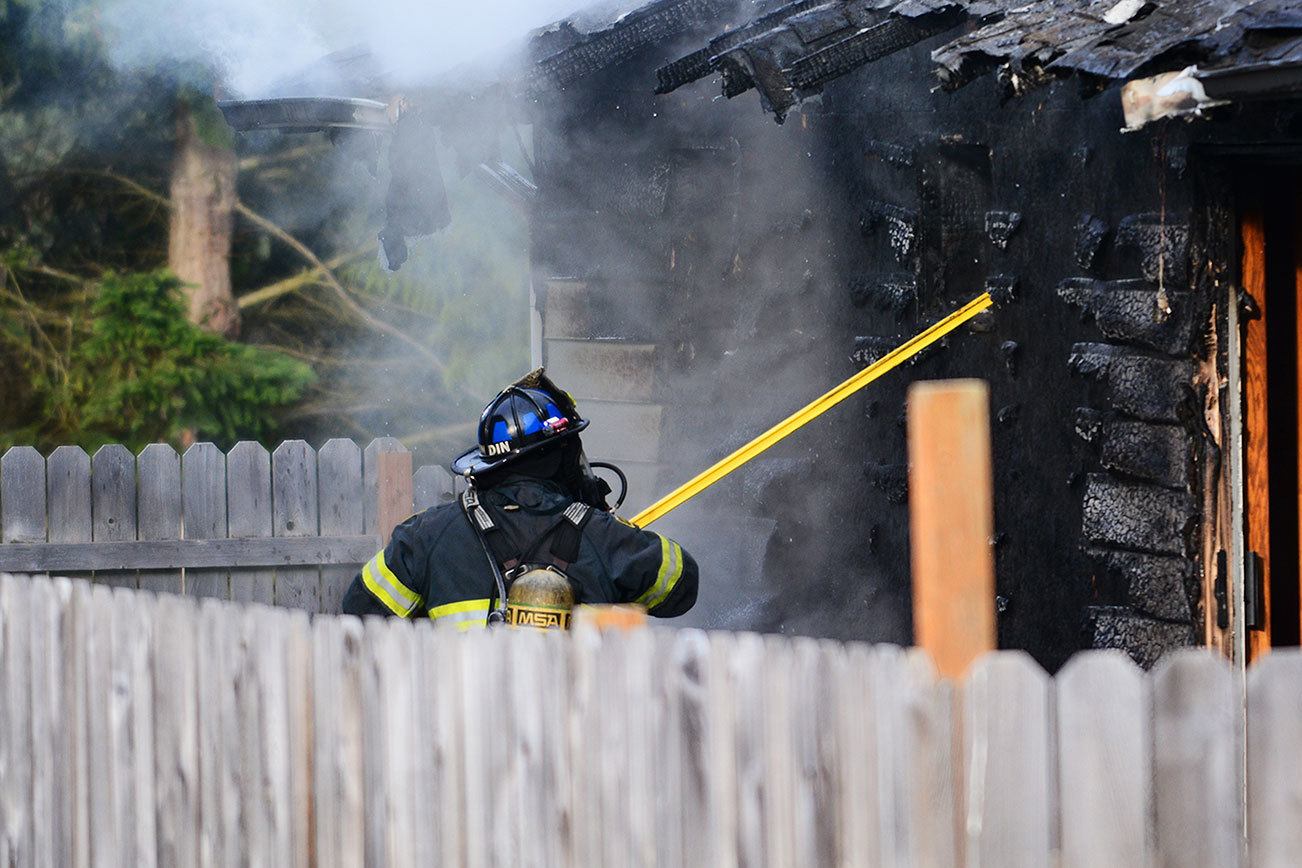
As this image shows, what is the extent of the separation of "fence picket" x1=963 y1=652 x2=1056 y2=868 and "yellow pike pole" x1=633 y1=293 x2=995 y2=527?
2.74m

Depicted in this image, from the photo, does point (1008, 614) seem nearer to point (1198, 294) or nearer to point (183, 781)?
point (1198, 294)

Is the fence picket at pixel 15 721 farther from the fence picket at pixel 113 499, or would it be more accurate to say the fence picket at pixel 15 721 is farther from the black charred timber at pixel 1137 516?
the fence picket at pixel 113 499

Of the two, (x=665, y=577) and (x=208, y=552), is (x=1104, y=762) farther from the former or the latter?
(x=208, y=552)

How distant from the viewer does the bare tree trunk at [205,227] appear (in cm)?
1841

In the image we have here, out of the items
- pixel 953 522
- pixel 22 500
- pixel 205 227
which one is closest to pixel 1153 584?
pixel 953 522

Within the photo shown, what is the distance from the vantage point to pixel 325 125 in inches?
374

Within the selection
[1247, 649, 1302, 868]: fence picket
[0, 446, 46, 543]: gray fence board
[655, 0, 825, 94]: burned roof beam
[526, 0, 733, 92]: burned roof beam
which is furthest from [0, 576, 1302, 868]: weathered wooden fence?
[526, 0, 733, 92]: burned roof beam

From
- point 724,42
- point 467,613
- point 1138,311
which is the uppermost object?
point 724,42

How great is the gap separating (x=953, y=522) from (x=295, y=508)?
628 cm

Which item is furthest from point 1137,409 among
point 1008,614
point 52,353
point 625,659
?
point 52,353

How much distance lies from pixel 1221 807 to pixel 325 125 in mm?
7990

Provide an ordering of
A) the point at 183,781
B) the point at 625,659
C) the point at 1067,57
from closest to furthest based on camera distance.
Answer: the point at 625,659
the point at 183,781
the point at 1067,57

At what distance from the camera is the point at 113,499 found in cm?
841

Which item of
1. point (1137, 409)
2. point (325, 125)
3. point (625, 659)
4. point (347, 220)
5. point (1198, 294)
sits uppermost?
point (347, 220)
